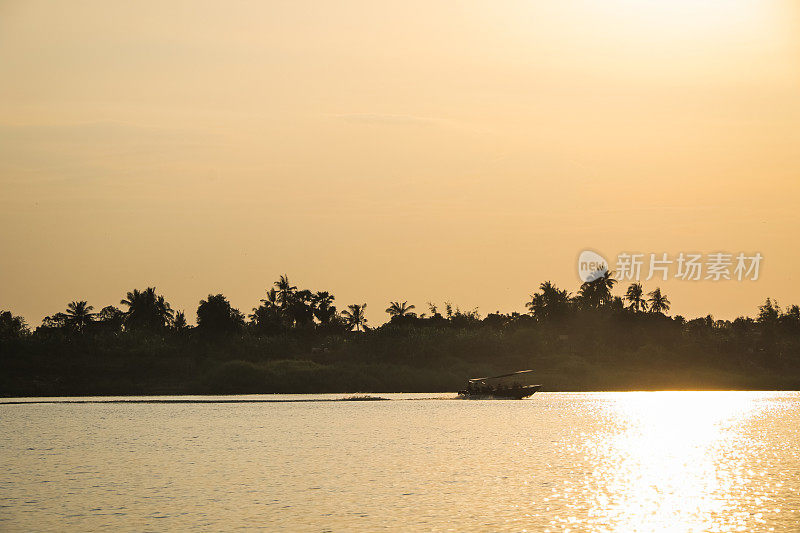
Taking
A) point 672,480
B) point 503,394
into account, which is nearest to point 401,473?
point 672,480

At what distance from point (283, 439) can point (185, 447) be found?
9.43 metres

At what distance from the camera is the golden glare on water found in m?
42.8

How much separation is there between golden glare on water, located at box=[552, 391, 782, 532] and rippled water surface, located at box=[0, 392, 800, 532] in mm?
136

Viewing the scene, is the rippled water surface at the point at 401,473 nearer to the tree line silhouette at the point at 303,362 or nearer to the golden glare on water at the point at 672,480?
the golden glare on water at the point at 672,480

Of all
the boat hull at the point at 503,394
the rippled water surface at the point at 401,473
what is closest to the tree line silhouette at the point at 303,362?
the boat hull at the point at 503,394

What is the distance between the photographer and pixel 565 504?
47188mm

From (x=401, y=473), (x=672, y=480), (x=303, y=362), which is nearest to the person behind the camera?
(x=672, y=480)

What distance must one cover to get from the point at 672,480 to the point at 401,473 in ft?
52.5

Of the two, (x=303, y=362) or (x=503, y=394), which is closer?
(x=503, y=394)

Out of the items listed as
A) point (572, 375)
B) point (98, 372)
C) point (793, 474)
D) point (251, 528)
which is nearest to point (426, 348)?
point (572, 375)

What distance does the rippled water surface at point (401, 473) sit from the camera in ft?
144

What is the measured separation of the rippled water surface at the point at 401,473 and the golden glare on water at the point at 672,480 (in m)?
0.14

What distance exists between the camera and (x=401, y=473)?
61.0m

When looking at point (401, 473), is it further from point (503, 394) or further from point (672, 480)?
point (503, 394)
